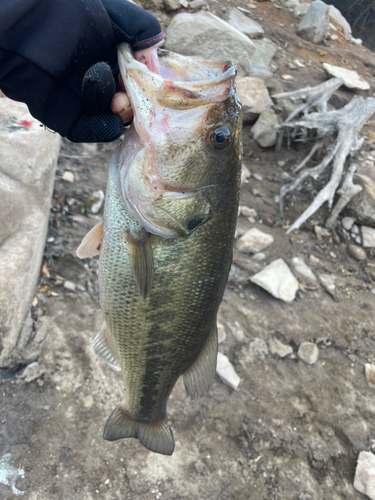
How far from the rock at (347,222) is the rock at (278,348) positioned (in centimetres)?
238

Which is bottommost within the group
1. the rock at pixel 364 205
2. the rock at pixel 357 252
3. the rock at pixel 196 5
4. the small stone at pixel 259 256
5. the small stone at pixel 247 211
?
the small stone at pixel 259 256

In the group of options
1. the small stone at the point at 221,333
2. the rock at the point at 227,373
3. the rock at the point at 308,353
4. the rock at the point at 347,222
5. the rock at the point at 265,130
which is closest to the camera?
the rock at the point at 227,373

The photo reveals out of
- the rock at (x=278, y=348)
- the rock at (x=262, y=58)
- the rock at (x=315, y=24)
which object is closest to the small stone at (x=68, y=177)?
the rock at (x=278, y=348)

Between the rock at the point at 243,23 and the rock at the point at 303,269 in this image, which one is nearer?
the rock at the point at 303,269

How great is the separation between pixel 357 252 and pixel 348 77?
5.30 meters

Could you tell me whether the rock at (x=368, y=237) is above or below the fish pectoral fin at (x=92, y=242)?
below

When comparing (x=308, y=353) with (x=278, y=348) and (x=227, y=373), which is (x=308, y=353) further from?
(x=227, y=373)

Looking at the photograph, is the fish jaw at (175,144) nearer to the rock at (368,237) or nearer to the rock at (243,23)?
the rock at (368,237)

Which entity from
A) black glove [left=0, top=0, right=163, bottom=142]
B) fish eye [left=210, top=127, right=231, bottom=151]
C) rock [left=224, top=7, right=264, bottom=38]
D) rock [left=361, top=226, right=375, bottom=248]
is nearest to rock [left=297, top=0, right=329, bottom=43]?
rock [left=224, top=7, right=264, bottom=38]

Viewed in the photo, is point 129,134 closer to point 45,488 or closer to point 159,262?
point 159,262

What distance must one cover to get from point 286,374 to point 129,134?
2808 millimetres

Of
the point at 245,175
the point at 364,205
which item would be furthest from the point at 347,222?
the point at 245,175

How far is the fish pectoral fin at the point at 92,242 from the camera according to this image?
1.73 metres

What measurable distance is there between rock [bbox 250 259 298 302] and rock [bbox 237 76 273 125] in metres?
3.12
